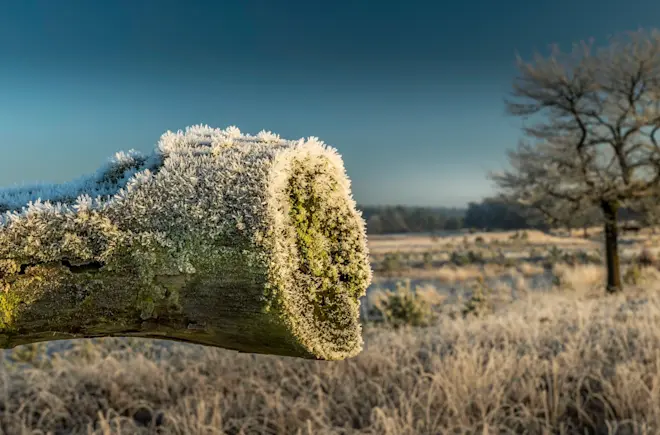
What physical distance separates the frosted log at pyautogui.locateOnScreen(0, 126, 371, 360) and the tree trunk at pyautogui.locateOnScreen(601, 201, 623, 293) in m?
17.7

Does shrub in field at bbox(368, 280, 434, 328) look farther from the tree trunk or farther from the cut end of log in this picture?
the tree trunk

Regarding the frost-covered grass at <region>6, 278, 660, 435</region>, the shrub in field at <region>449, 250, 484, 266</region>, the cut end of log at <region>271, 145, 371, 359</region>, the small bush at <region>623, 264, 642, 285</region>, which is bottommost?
the small bush at <region>623, 264, 642, 285</region>

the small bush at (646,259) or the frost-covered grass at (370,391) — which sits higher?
the frost-covered grass at (370,391)

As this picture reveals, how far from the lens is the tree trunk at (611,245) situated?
16.9 m

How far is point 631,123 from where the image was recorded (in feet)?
53.4

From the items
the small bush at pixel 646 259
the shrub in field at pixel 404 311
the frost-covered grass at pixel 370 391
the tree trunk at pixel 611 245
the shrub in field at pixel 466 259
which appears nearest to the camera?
the frost-covered grass at pixel 370 391

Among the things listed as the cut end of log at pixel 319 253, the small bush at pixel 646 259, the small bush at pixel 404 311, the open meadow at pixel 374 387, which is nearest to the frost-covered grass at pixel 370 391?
the open meadow at pixel 374 387

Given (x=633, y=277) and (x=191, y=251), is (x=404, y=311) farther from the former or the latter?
(x=633, y=277)

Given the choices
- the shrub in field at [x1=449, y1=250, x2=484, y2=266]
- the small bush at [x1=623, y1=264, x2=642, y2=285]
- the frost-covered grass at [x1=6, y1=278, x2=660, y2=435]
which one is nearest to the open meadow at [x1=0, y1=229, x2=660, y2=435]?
the frost-covered grass at [x1=6, y1=278, x2=660, y2=435]

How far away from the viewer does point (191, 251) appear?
119 centimetres

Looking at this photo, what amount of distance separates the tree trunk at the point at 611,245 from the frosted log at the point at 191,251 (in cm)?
1770

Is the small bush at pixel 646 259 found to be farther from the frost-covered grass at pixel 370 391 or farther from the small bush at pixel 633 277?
the frost-covered grass at pixel 370 391

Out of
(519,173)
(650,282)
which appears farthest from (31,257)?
(650,282)

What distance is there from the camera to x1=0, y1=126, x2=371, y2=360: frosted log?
1178 millimetres
